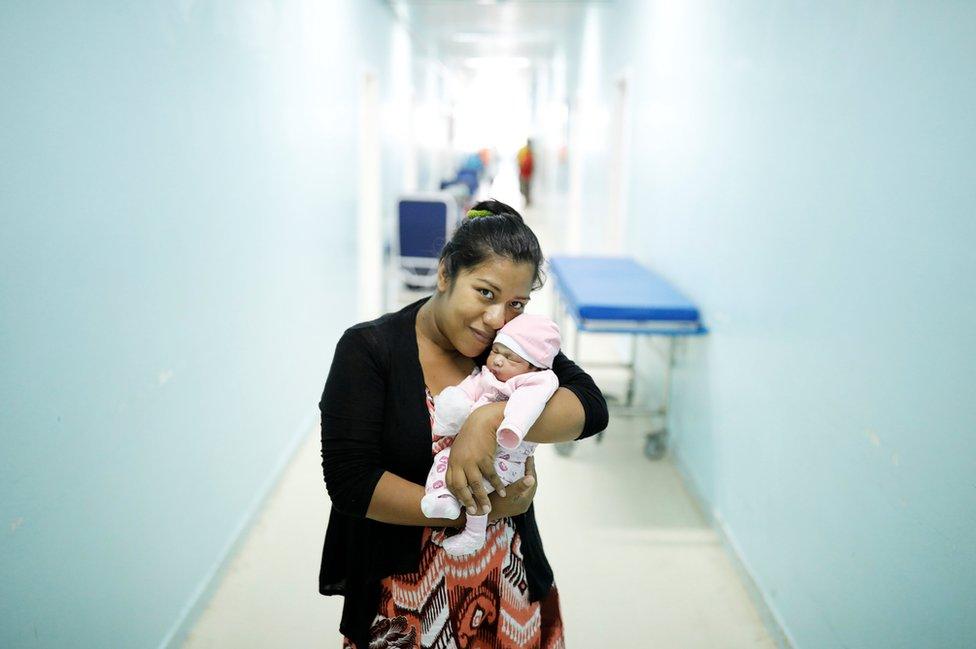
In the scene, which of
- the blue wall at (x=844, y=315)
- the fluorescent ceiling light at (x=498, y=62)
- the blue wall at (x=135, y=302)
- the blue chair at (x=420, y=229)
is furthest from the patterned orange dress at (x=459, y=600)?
the fluorescent ceiling light at (x=498, y=62)

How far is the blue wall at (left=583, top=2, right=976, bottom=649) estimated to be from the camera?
1.66 metres

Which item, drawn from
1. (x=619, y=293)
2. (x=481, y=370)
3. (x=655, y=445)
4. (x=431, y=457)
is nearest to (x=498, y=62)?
(x=619, y=293)

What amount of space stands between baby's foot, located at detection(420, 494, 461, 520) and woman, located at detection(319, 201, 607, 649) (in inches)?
1.0

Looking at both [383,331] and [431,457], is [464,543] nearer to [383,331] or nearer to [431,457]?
[431,457]

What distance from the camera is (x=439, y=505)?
1.18 m

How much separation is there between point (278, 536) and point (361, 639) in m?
1.88

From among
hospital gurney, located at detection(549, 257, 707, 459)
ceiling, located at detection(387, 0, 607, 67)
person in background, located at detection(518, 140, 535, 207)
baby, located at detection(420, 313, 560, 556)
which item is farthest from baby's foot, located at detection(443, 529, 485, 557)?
person in background, located at detection(518, 140, 535, 207)

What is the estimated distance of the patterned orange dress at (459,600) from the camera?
1345mm

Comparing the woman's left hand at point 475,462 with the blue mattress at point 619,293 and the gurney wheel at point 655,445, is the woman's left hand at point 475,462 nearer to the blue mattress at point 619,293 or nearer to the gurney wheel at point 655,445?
the blue mattress at point 619,293

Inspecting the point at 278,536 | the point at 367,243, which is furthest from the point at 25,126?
the point at 367,243

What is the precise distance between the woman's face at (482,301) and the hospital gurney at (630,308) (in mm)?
2301

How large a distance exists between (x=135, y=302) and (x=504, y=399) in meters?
1.25

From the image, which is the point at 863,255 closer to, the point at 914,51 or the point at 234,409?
the point at 914,51

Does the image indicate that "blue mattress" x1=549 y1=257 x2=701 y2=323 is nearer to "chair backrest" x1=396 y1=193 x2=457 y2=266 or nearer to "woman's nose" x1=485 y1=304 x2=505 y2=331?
"chair backrest" x1=396 y1=193 x2=457 y2=266
